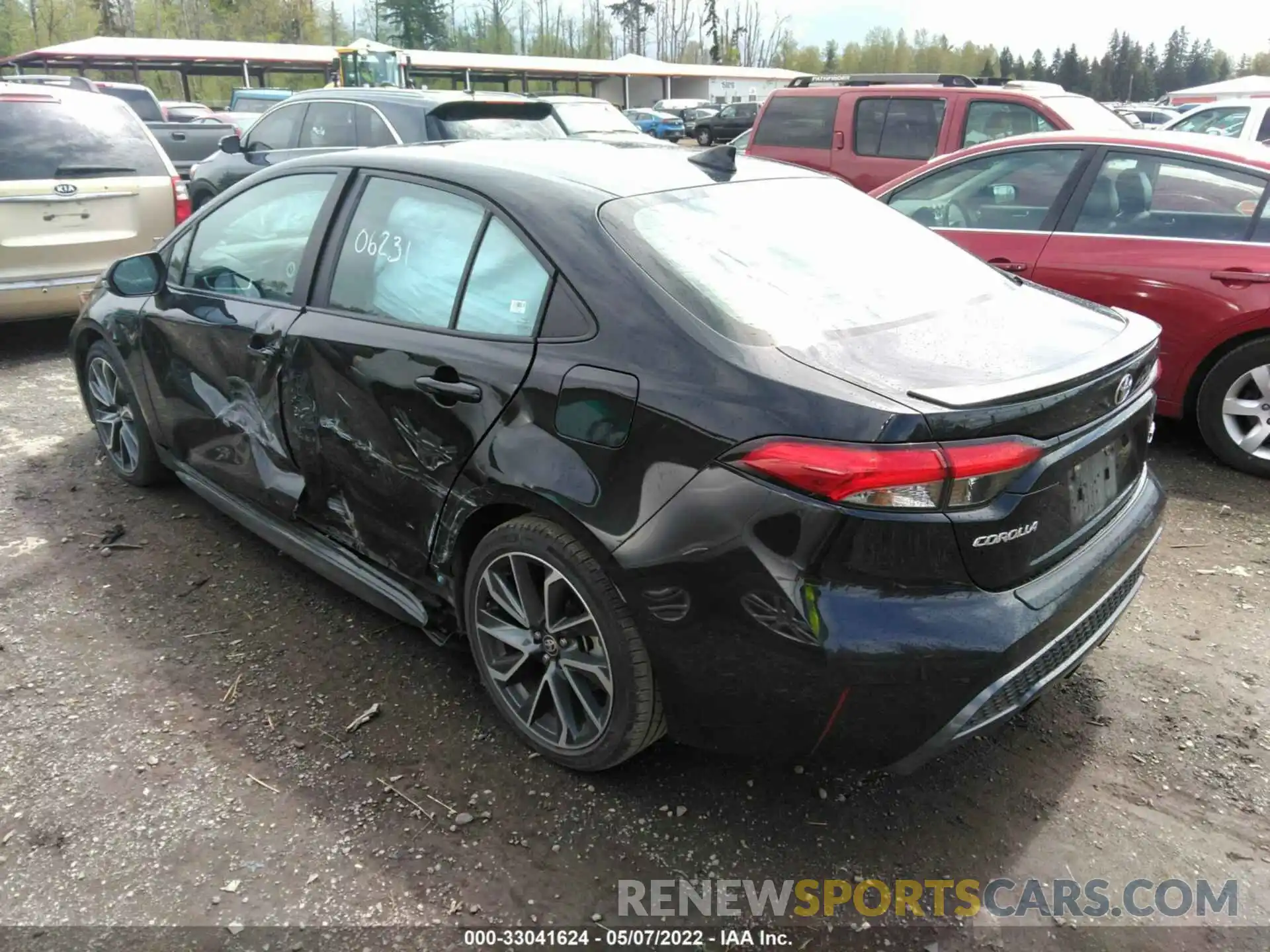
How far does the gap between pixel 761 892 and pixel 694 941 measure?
211mm

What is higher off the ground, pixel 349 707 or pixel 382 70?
pixel 382 70

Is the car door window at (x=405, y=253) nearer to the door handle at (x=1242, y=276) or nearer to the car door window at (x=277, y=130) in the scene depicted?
the door handle at (x=1242, y=276)

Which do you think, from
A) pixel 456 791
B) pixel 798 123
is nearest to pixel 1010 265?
pixel 456 791

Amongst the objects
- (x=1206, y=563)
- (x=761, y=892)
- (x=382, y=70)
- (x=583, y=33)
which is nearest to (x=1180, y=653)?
(x=1206, y=563)

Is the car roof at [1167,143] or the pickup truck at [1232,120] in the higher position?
the pickup truck at [1232,120]

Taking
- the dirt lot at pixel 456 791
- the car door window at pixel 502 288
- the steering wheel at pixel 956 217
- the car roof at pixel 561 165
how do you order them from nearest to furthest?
the dirt lot at pixel 456 791, the car door window at pixel 502 288, the car roof at pixel 561 165, the steering wheel at pixel 956 217

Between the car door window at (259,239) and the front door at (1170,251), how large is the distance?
3770mm

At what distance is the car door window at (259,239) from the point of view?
10.6ft

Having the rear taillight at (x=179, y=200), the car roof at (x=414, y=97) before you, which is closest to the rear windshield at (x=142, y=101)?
the car roof at (x=414, y=97)

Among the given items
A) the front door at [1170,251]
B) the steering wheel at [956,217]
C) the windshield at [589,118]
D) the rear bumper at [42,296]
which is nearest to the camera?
the front door at [1170,251]

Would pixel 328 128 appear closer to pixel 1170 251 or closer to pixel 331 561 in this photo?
pixel 331 561

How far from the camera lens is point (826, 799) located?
2.55 metres

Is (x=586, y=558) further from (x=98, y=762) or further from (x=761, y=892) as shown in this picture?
(x=98, y=762)

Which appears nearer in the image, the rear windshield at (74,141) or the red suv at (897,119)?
the rear windshield at (74,141)
